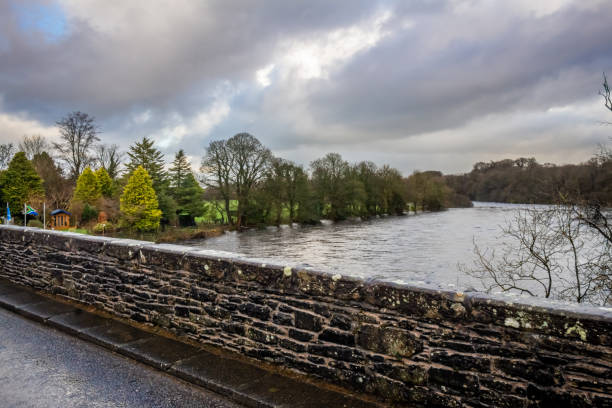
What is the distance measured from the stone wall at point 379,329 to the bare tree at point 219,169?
3632 cm

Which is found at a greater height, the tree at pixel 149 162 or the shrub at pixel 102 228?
the tree at pixel 149 162

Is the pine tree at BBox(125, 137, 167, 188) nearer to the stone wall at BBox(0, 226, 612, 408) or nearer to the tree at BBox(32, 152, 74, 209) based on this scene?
the tree at BBox(32, 152, 74, 209)

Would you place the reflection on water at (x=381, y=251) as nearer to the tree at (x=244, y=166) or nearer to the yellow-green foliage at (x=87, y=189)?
the tree at (x=244, y=166)

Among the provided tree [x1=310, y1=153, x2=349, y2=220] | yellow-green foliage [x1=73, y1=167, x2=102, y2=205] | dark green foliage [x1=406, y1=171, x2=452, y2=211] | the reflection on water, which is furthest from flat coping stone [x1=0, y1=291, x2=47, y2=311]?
dark green foliage [x1=406, y1=171, x2=452, y2=211]

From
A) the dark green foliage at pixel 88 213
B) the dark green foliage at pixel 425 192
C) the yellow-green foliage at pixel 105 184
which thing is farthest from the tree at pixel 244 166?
the dark green foliage at pixel 425 192

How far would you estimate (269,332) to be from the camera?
10.8 ft

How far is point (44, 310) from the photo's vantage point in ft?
15.5

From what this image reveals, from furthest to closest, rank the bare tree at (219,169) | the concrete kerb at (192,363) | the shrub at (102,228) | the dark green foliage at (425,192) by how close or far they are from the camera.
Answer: the dark green foliage at (425,192), the bare tree at (219,169), the shrub at (102,228), the concrete kerb at (192,363)

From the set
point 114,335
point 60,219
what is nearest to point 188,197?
point 60,219

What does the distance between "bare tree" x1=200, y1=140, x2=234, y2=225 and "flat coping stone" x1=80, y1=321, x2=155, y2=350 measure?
1419 inches

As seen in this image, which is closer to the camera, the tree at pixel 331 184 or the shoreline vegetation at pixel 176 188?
the shoreline vegetation at pixel 176 188

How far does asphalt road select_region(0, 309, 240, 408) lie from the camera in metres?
2.77

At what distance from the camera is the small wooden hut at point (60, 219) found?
33094 millimetres

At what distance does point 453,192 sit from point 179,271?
87984mm
